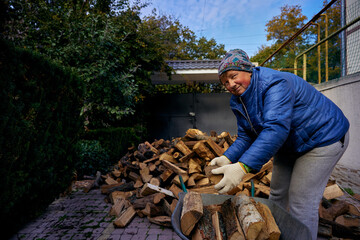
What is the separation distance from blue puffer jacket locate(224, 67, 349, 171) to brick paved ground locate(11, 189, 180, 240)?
69.7 inches

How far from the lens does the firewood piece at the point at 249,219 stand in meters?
1.15

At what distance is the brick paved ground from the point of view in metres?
2.47

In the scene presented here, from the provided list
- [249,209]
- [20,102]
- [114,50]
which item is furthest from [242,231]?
[114,50]

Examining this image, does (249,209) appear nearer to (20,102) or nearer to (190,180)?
(190,180)

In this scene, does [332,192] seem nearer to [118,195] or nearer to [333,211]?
[333,211]

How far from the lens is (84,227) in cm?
267

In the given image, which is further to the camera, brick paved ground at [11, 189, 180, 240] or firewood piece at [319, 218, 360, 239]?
brick paved ground at [11, 189, 180, 240]

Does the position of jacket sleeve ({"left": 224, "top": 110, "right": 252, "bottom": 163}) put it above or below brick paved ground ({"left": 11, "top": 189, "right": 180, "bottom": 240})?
above

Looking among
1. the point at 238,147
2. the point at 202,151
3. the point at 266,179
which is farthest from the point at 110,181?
the point at 238,147

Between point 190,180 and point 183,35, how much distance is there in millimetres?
20477

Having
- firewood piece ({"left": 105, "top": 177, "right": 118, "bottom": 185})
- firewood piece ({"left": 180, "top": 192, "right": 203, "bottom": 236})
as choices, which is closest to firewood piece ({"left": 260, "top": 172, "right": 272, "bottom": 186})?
firewood piece ({"left": 180, "top": 192, "right": 203, "bottom": 236})

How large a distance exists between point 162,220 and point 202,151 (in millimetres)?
1278

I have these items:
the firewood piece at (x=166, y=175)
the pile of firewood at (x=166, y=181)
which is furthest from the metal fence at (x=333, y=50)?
the firewood piece at (x=166, y=175)

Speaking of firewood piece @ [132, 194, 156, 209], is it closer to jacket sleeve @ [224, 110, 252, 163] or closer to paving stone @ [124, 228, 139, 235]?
paving stone @ [124, 228, 139, 235]
